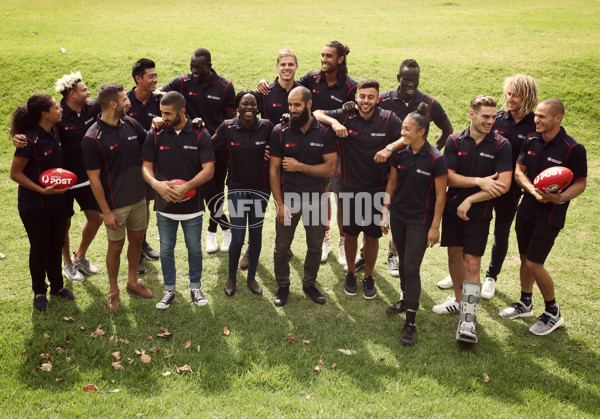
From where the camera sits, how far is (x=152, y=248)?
799cm

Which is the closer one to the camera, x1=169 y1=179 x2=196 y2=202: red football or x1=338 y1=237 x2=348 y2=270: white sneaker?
x1=169 y1=179 x2=196 y2=202: red football

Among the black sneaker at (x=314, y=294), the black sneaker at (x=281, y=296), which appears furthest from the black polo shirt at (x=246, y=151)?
the black sneaker at (x=314, y=294)

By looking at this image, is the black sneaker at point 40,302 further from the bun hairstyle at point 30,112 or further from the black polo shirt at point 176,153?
the bun hairstyle at point 30,112

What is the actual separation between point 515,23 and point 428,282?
18878 millimetres

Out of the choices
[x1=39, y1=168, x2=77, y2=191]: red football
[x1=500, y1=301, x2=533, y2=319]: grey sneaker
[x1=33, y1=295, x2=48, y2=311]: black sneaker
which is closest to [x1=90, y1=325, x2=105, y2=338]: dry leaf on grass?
[x1=33, y1=295, x2=48, y2=311]: black sneaker

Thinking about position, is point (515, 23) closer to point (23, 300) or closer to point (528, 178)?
point (528, 178)

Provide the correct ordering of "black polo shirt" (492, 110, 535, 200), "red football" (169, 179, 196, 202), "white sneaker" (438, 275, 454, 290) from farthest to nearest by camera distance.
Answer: "white sneaker" (438, 275, 454, 290) → "black polo shirt" (492, 110, 535, 200) → "red football" (169, 179, 196, 202)

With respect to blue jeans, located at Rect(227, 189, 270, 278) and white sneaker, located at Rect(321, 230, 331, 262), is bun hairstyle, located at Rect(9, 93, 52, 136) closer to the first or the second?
blue jeans, located at Rect(227, 189, 270, 278)

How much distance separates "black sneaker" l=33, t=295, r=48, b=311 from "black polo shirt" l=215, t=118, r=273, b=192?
8.95 feet

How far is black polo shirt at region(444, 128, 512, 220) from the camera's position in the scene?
5.54m

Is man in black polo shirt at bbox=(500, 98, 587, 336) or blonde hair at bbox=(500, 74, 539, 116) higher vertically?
blonde hair at bbox=(500, 74, 539, 116)

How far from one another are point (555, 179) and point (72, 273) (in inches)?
251

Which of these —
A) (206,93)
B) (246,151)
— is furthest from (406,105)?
(206,93)

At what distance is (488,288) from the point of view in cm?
690
